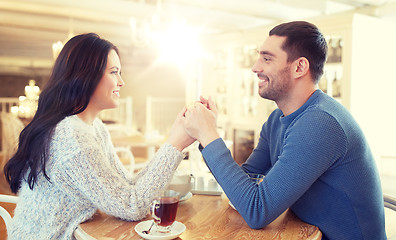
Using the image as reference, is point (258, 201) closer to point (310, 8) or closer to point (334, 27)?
point (334, 27)

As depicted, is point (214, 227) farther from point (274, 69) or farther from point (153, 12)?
Answer: point (153, 12)

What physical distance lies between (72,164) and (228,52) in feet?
14.1

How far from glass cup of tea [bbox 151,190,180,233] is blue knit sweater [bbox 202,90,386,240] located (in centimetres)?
18

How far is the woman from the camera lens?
1.16 metres

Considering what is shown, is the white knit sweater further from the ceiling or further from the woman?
the ceiling

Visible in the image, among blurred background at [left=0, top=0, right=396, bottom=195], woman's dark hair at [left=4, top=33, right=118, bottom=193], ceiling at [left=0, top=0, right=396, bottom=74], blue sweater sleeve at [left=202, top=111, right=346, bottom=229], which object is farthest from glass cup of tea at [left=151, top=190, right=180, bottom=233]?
ceiling at [left=0, top=0, right=396, bottom=74]

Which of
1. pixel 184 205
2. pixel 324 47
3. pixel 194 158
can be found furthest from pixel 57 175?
pixel 194 158

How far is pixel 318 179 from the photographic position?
122 cm

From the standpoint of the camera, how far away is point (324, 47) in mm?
1363

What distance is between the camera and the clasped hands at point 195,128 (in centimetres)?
125

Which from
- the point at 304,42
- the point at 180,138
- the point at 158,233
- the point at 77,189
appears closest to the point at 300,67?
the point at 304,42

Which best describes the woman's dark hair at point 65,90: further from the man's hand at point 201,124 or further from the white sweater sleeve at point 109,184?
the man's hand at point 201,124

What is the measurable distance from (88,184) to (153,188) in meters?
0.21

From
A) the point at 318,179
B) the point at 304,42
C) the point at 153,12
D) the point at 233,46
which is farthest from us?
the point at 153,12
